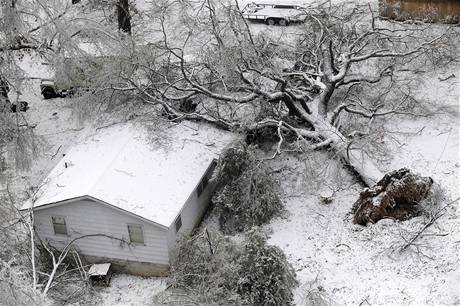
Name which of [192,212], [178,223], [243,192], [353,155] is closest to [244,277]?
[178,223]

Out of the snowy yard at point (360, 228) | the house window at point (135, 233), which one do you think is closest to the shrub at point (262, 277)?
the snowy yard at point (360, 228)

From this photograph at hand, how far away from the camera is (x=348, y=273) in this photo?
56.7ft

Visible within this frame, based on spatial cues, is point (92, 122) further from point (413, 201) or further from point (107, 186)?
point (413, 201)

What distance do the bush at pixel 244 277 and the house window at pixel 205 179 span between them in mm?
3427

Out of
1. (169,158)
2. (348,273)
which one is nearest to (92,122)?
(169,158)

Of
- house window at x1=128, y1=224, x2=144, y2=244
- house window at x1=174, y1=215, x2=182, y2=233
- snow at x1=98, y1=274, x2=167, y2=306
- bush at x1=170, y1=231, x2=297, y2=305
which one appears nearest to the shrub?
bush at x1=170, y1=231, x2=297, y2=305

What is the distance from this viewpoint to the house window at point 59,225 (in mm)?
18741

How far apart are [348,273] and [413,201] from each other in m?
3.30

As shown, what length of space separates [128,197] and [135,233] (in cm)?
112

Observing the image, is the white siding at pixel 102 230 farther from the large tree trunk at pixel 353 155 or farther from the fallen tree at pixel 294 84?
the large tree trunk at pixel 353 155

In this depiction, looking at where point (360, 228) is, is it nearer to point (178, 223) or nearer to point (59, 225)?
point (178, 223)

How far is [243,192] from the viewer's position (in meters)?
19.1

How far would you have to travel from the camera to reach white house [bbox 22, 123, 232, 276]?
17812mm

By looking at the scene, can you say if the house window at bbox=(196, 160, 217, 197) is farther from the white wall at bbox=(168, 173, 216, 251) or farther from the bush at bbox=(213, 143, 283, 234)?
the bush at bbox=(213, 143, 283, 234)
